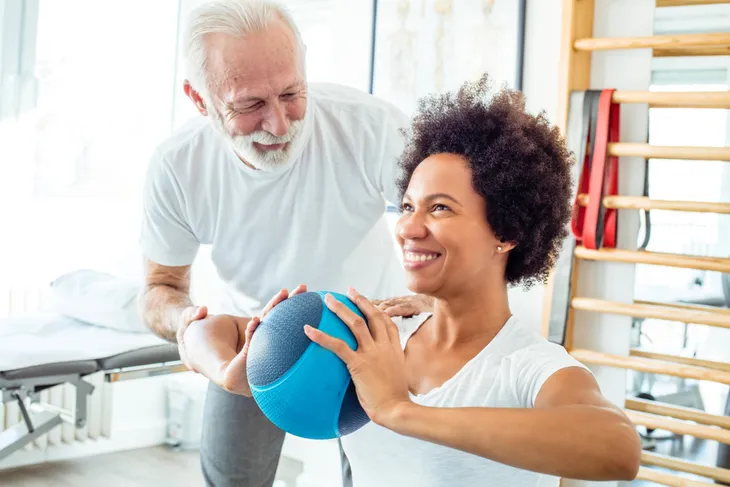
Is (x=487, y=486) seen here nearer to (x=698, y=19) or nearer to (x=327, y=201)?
(x=327, y=201)

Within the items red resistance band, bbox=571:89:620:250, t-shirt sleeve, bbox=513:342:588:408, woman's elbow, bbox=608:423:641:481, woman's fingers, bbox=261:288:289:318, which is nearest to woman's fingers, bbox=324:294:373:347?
woman's fingers, bbox=261:288:289:318

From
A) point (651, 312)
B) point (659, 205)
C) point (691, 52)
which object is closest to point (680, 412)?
point (651, 312)

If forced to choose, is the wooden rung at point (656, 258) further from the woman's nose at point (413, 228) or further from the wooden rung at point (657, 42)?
the woman's nose at point (413, 228)

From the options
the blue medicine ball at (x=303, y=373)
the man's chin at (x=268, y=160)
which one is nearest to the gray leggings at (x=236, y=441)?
the man's chin at (x=268, y=160)

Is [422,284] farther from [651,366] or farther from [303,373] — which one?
[651,366]

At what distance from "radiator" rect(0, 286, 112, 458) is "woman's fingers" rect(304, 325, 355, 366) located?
2594mm

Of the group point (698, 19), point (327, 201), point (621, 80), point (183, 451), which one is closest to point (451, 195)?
point (327, 201)

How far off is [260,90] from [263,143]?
0.14 metres

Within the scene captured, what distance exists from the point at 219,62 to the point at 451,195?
2.30 feet

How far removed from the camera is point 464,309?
1.28 meters

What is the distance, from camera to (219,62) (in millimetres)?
1659

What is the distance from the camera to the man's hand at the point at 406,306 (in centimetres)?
146

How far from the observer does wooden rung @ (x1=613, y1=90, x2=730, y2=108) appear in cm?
220

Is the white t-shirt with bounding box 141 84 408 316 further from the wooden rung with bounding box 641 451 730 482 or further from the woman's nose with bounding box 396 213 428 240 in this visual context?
the wooden rung with bounding box 641 451 730 482
